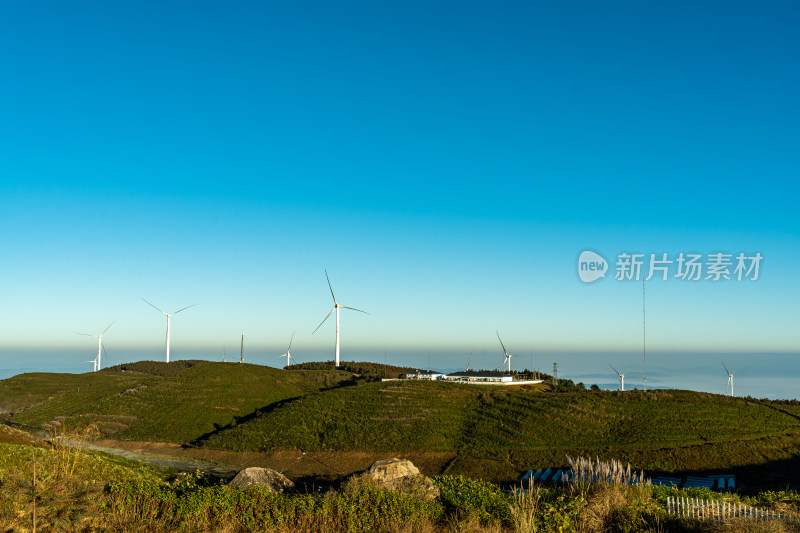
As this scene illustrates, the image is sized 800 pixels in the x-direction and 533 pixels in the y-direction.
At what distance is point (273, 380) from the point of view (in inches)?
3474

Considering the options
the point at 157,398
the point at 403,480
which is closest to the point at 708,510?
the point at 403,480

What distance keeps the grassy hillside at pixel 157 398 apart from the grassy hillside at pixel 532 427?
7293 millimetres

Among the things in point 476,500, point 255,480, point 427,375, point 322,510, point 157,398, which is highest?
point 322,510

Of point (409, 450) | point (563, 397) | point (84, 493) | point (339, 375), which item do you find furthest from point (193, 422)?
point (84, 493)

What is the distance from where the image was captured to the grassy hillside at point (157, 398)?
67062 mm

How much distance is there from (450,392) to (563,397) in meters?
14.7

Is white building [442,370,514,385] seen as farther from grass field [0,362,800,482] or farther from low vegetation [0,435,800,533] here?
low vegetation [0,435,800,533]

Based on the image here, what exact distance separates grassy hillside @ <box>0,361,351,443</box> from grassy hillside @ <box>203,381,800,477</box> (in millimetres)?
7293

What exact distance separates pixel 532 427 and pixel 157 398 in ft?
167

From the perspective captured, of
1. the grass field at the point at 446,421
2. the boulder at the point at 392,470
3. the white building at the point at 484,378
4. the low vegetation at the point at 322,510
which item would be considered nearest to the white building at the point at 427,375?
the white building at the point at 484,378

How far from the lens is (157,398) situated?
7644 centimetres

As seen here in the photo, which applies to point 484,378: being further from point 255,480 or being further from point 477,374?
point 255,480

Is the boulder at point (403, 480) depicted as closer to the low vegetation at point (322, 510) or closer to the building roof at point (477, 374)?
the low vegetation at point (322, 510)

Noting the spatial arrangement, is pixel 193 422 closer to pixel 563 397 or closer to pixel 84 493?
pixel 563 397
